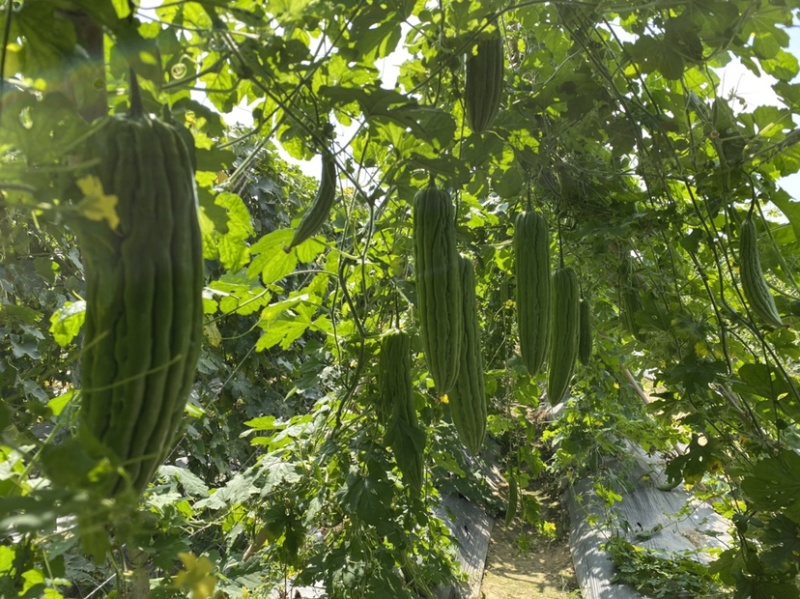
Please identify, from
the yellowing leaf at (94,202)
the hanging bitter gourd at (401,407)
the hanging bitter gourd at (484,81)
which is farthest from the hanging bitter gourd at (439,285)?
the yellowing leaf at (94,202)

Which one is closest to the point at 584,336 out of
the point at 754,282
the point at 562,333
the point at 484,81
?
the point at 562,333

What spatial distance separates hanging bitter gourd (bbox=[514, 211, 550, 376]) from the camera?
87.7 inches

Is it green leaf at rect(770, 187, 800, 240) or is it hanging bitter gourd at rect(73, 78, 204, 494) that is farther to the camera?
green leaf at rect(770, 187, 800, 240)

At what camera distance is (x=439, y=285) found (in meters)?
1.92

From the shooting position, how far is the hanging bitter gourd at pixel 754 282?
7.54 ft

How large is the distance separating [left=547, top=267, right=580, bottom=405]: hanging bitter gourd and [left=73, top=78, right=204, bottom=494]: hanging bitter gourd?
66.7 inches

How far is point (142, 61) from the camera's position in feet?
3.28

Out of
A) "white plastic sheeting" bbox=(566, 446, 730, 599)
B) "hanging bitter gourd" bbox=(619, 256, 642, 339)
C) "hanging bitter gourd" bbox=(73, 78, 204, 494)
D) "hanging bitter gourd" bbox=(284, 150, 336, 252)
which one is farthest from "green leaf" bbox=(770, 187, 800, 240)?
"white plastic sheeting" bbox=(566, 446, 730, 599)

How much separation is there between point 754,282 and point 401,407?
1341mm

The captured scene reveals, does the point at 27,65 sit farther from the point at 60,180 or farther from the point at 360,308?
the point at 360,308

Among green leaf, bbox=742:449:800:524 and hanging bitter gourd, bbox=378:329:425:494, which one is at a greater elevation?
hanging bitter gourd, bbox=378:329:425:494

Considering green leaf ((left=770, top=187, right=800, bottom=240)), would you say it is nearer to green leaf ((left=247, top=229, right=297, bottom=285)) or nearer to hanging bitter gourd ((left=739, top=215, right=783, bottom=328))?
hanging bitter gourd ((left=739, top=215, right=783, bottom=328))

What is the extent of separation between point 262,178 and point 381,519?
4.75 m

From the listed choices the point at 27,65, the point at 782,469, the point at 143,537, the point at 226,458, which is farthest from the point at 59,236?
the point at 226,458
